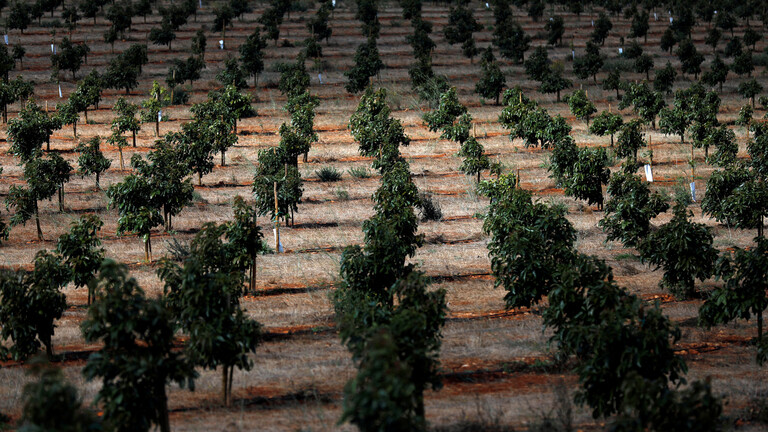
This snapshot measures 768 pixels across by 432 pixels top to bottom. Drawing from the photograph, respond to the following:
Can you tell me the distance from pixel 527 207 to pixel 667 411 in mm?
12381

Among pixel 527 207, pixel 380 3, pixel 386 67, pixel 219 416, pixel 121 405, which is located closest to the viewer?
pixel 121 405

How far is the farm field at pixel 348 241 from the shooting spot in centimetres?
1711

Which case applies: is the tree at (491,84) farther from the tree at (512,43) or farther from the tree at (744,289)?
the tree at (744,289)

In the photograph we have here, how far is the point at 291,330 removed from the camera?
874 inches

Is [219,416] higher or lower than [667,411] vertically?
lower

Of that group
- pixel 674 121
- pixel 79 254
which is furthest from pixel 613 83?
pixel 79 254

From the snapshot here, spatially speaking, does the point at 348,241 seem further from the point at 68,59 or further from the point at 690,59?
the point at 690,59

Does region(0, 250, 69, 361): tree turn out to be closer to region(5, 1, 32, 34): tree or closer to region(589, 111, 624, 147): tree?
region(589, 111, 624, 147): tree

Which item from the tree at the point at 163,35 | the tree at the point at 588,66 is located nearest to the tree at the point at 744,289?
the tree at the point at 588,66

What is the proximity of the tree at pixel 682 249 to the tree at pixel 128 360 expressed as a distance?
15.2 metres

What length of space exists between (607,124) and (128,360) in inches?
1474

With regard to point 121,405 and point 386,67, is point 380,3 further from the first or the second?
point 121,405

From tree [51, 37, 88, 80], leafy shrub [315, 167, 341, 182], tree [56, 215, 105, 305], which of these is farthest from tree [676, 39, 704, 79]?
tree [56, 215, 105, 305]

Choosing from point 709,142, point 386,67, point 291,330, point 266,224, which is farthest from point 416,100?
point 291,330
